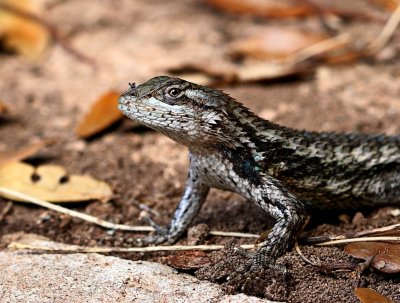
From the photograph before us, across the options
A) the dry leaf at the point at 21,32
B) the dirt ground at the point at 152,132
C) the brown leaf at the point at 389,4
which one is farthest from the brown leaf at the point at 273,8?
the dry leaf at the point at 21,32

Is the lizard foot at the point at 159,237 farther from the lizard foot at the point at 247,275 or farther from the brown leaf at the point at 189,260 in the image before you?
the lizard foot at the point at 247,275

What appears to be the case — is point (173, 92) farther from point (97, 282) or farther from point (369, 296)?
point (369, 296)

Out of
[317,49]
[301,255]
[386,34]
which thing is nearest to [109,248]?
[301,255]

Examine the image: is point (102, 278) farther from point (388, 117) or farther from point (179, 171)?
point (388, 117)

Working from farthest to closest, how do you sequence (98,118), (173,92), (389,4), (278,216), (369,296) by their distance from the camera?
1. (389,4)
2. (98,118)
3. (173,92)
4. (278,216)
5. (369,296)

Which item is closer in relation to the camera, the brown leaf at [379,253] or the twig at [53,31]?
the brown leaf at [379,253]

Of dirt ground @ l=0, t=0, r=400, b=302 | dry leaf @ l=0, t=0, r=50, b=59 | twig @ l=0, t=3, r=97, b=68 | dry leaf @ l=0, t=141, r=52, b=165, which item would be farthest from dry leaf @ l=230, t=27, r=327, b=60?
dry leaf @ l=0, t=141, r=52, b=165
